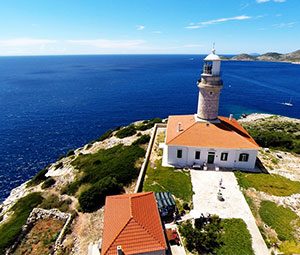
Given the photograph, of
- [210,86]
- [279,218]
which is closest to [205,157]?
[210,86]

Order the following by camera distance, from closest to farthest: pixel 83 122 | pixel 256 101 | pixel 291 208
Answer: pixel 291 208
pixel 83 122
pixel 256 101

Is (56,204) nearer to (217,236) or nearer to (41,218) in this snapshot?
(41,218)

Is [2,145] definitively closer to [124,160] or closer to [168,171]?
[124,160]

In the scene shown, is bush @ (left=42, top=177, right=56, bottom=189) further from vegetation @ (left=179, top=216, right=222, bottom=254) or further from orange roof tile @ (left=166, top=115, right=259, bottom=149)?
vegetation @ (left=179, top=216, right=222, bottom=254)

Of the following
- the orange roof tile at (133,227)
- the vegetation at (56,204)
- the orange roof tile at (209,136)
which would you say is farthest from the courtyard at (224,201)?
the vegetation at (56,204)

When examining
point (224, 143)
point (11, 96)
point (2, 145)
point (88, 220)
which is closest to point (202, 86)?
point (224, 143)

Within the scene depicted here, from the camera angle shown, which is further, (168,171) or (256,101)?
(256,101)

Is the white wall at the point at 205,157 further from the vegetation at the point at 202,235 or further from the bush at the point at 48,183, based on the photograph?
the bush at the point at 48,183

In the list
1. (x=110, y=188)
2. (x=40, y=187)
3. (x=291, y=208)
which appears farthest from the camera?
(x=40, y=187)
